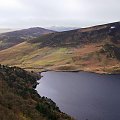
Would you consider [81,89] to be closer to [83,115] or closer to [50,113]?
[83,115]

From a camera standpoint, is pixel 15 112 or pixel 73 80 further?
pixel 73 80

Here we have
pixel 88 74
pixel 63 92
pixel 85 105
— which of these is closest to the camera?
pixel 85 105

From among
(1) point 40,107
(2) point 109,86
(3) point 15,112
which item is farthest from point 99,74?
(3) point 15,112

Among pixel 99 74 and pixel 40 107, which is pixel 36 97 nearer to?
pixel 40 107

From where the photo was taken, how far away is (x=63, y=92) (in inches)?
5251

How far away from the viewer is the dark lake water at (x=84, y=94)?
9816 cm

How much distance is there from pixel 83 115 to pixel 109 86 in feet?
174

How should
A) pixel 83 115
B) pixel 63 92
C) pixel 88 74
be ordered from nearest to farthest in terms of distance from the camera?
pixel 83 115 < pixel 63 92 < pixel 88 74

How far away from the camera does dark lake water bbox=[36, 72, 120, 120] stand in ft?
322

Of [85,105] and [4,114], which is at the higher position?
[4,114]

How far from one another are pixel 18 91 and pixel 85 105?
2367 cm

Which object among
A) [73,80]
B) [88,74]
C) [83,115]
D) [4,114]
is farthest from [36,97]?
[88,74]

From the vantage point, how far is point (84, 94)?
126500 millimetres

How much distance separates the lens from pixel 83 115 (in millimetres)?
94625
